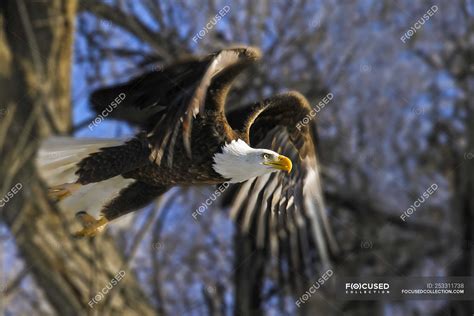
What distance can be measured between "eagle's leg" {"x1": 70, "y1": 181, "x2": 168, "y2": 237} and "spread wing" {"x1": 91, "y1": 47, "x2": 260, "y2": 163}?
0.90 feet

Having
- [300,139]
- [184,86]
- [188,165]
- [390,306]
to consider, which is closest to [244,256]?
[390,306]

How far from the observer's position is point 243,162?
2314mm

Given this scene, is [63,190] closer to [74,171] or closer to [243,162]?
[74,171]

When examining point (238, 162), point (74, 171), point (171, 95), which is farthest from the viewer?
point (74, 171)

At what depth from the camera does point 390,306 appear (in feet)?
13.1

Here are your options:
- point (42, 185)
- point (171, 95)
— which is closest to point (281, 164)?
point (171, 95)

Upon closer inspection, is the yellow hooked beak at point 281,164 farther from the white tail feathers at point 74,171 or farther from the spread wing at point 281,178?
the white tail feathers at point 74,171

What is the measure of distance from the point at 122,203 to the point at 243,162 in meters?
0.54

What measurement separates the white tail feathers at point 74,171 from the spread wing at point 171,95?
13cm

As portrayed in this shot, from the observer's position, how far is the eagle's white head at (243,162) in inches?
90.9

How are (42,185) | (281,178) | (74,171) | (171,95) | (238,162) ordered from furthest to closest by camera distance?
(42,185), (281,178), (74,171), (238,162), (171,95)

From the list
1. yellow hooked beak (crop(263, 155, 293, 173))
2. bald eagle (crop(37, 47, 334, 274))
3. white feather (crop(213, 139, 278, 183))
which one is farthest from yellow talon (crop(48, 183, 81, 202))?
yellow hooked beak (crop(263, 155, 293, 173))

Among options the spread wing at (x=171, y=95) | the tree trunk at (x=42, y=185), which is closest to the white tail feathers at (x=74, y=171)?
the spread wing at (x=171, y=95)

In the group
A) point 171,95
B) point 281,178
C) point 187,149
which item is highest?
point 171,95
